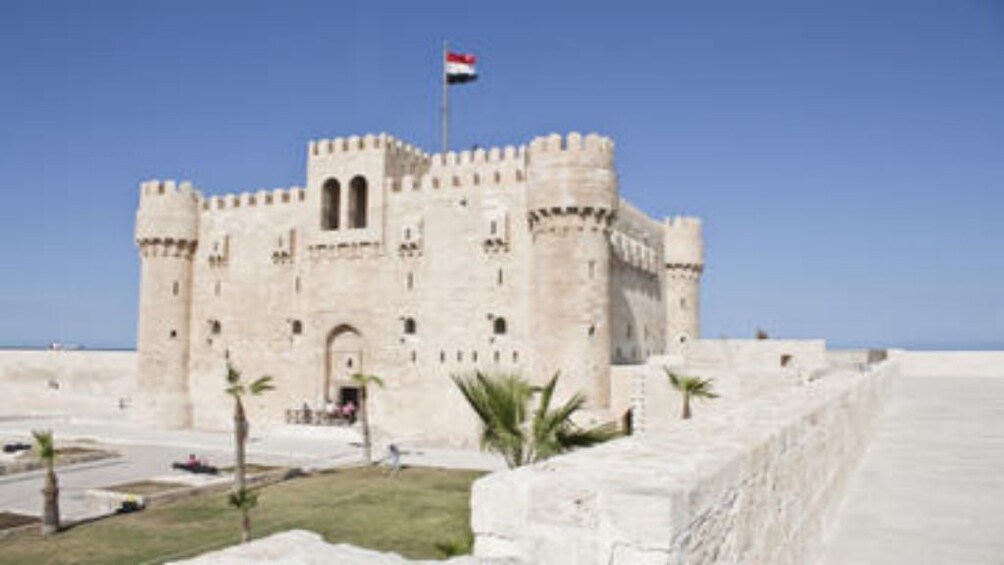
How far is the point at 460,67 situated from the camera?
36406mm

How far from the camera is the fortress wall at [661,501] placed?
3.68m

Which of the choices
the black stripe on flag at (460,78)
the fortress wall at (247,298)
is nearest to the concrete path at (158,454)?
the fortress wall at (247,298)

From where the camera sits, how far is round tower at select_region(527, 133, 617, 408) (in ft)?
92.6

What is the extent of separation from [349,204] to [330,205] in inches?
67.2

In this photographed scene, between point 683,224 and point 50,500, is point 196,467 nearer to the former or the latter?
point 50,500

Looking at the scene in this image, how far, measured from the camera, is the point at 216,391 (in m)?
37.0

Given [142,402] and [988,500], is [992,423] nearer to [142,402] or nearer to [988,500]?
[988,500]

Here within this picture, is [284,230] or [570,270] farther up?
[284,230]

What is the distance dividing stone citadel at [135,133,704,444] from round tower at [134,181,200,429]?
0.07m

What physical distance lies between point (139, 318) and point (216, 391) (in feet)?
17.3

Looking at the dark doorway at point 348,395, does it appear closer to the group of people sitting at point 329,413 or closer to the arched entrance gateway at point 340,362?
the arched entrance gateway at point 340,362

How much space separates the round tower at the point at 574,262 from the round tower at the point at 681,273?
38.4 feet

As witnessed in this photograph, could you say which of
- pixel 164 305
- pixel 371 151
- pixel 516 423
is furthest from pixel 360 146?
pixel 516 423

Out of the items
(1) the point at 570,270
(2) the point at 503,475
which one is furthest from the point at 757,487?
(1) the point at 570,270
